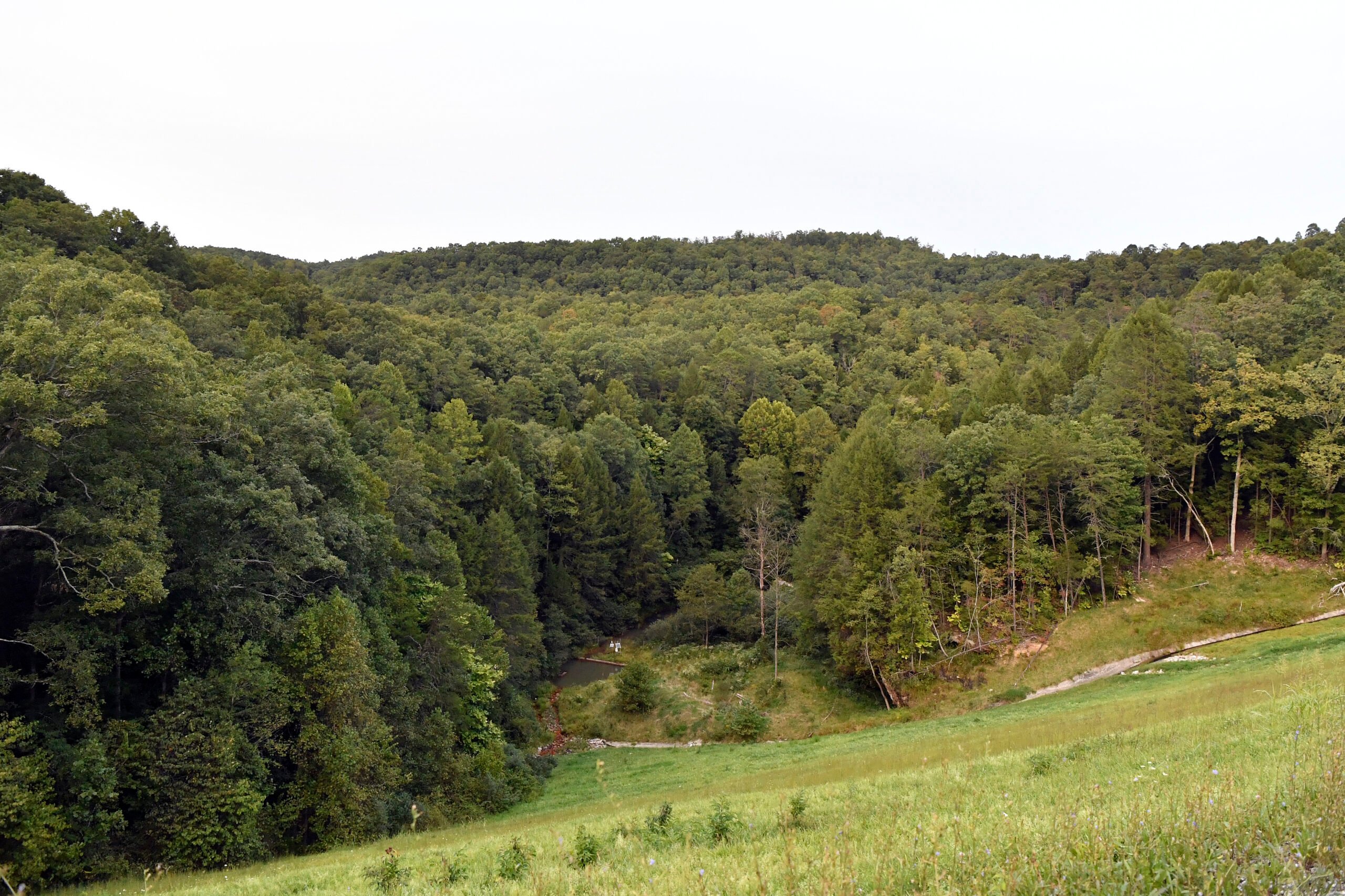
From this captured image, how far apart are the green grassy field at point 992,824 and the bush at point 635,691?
59.6ft

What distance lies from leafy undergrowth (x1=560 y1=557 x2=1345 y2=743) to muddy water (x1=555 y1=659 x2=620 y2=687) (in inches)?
198

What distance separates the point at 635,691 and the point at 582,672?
35.6 feet

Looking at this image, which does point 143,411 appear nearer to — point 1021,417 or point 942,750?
point 942,750

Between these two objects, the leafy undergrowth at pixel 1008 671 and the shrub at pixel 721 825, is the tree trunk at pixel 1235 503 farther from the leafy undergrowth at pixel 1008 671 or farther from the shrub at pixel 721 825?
the shrub at pixel 721 825

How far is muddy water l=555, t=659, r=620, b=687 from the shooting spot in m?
49.9

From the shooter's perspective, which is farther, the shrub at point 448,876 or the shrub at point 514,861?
the shrub at point 448,876

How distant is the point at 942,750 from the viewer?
18859 millimetres

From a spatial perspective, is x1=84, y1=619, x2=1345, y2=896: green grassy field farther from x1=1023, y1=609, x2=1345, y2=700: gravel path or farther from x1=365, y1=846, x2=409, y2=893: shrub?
x1=1023, y1=609, x2=1345, y2=700: gravel path

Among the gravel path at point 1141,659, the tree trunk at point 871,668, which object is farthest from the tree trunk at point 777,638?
the gravel path at point 1141,659

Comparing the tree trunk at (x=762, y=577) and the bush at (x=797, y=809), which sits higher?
the bush at (x=797, y=809)

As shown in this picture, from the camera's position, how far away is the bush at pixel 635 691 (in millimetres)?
42062

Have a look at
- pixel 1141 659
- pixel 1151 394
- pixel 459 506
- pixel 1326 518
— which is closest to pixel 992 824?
pixel 1141 659

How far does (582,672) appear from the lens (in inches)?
2046

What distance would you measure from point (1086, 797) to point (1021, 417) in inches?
1573
